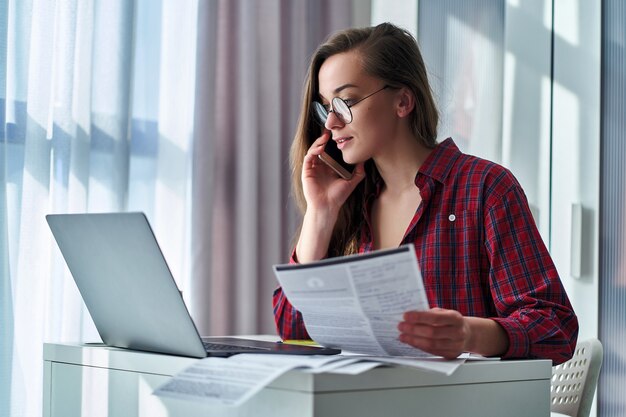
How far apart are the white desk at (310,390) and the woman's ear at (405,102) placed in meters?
0.74

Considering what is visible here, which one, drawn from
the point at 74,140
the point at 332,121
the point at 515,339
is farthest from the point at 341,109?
the point at 74,140

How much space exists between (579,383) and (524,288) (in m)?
0.57

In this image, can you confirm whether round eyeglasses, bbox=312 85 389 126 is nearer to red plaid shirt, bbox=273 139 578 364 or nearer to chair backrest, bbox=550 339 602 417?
red plaid shirt, bbox=273 139 578 364

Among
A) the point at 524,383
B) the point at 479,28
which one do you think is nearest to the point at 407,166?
the point at 524,383

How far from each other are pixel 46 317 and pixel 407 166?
1102 mm

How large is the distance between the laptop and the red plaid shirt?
410mm

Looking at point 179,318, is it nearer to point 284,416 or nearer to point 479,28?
point 284,416

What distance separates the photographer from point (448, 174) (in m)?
1.56

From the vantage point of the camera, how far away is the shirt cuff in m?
1.16

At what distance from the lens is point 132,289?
1.08 meters

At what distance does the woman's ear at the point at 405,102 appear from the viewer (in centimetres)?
170

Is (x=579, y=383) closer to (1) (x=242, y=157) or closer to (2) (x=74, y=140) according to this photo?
(1) (x=242, y=157)

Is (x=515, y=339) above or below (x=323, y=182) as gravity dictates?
below

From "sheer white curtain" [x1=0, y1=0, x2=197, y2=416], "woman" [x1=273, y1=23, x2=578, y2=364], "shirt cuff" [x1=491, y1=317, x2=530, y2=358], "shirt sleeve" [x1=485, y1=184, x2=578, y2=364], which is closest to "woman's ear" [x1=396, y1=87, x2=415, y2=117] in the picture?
"woman" [x1=273, y1=23, x2=578, y2=364]
